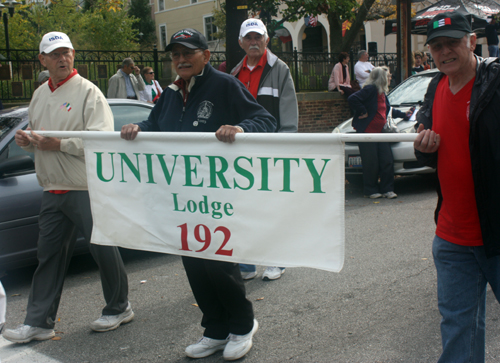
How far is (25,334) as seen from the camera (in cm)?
371

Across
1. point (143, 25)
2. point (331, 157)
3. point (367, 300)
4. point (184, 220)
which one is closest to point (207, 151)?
point (184, 220)

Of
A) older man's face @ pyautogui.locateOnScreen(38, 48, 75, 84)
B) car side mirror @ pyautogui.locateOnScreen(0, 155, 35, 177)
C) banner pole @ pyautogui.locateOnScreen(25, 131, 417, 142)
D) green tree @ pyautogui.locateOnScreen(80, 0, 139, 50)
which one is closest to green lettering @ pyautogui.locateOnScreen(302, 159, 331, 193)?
banner pole @ pyautogui.locateOnScreen(25, 131, 417, 142)

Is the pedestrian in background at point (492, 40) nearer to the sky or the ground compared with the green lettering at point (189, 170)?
nearer to the sky

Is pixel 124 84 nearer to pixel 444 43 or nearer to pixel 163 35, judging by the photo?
pixel 444 43

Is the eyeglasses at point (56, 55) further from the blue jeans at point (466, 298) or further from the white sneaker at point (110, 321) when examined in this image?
the blue jeans at point (466, 298)

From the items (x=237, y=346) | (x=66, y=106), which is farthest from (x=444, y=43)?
(x=66, y=106)

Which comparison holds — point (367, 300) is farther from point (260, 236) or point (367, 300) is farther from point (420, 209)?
point (420, 209)

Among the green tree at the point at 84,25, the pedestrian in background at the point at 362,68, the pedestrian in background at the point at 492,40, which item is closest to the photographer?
the pedestrian in background at the point at 362,68

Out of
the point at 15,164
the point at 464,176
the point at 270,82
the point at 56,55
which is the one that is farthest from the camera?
the point at 270,82

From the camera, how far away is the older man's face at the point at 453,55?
2.43 m

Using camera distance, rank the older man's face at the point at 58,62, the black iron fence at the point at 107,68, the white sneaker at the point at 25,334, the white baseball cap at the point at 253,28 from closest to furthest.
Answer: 1. the white sneaker at the point at 25,334
2. the older man's face at the point at 58,62
3. the white baseball cap at the point at 253,28
4. the black iron fence at the point at 107,68

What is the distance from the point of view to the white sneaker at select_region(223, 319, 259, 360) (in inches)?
131

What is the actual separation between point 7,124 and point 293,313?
314cm

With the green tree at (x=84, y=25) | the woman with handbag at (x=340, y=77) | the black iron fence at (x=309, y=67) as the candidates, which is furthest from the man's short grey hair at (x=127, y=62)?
the green tree at (x=84, y=25)
